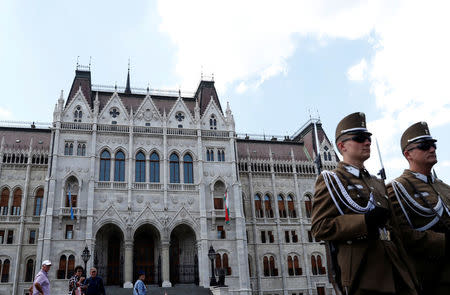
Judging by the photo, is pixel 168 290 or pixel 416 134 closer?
pixel 416 134

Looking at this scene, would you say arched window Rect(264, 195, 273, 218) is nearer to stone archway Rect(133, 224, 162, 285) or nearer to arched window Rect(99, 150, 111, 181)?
stone archway Rect(133, 224, 162, 285)

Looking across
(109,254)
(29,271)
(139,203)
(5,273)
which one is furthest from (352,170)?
(5,273)

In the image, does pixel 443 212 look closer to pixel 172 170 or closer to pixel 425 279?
pixel 425 279

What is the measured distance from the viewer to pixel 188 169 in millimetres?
35750

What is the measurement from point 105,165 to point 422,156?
31.5m

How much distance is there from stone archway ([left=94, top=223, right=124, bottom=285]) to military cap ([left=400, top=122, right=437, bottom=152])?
2971 centimetres

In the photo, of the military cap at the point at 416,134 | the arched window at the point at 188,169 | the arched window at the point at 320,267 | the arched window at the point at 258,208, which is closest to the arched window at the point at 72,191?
the arched window at the point at 188,169

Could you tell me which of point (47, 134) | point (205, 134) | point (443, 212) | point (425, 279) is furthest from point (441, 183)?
point (47, 134)

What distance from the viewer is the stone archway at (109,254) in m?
32.3

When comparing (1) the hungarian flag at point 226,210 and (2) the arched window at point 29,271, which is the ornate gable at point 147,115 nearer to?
(1) the hungarian flag at point 226,210

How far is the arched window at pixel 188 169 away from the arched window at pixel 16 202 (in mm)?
14872

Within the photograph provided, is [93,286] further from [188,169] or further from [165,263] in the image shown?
[188,169]

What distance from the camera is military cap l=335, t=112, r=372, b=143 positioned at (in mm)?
4242

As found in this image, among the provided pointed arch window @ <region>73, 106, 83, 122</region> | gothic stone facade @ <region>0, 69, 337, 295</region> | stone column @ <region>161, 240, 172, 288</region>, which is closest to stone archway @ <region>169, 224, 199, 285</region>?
gothic stone facade @ <region>0, 69, 337, 295</region>
